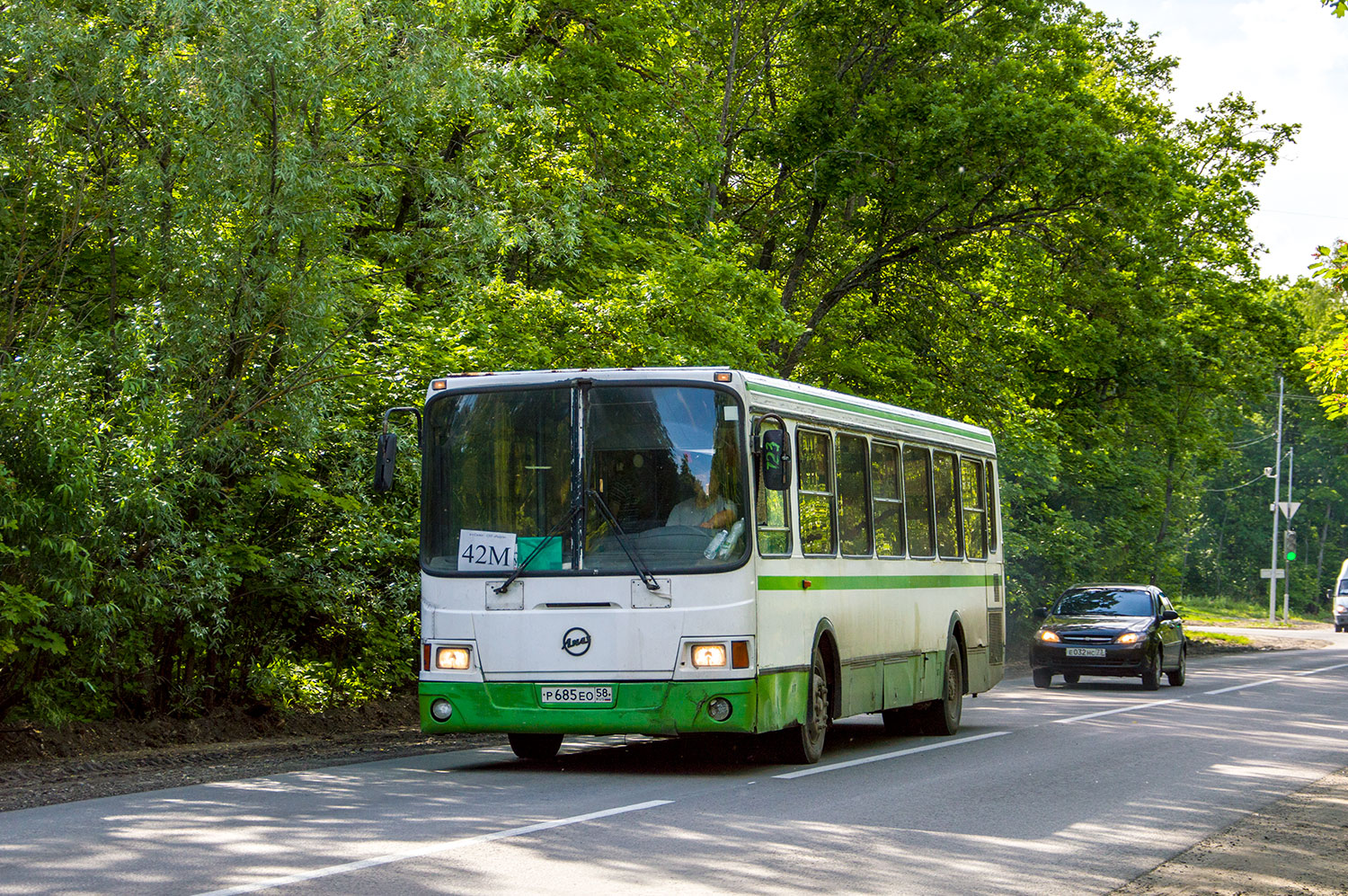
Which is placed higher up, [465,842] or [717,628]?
[717,628]

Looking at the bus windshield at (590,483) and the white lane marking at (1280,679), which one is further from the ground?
the bus windshield at (590,483)

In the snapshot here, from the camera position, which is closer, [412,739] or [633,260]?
[412,739]

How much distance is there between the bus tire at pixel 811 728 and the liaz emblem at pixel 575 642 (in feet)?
6.72

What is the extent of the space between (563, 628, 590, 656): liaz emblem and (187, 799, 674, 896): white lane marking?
172cm

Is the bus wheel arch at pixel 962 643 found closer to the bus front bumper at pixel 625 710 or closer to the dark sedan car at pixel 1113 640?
the bus front bumper at pixel 625 710

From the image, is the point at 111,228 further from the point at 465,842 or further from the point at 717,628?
the point at 465,842

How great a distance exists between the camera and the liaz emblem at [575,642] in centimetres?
1214

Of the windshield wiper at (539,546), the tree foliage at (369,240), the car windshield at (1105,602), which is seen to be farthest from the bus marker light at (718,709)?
the car windshield at (1105,602)

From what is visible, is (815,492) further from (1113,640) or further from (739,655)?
(1113,640)

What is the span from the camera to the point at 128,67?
46.5 ft

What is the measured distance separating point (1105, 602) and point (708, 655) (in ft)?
58.1

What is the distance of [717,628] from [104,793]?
14.0 ft

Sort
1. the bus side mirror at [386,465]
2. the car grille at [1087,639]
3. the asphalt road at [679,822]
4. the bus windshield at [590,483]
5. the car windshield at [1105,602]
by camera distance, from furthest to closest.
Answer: the car windshield at [1105,602]
the car grille at [1087,639]
the bus side mirror at [386,465]
the bus windshield at [590,483]
the asphalt road at [679,822]

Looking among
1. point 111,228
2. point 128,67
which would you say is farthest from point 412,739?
point 128,67
